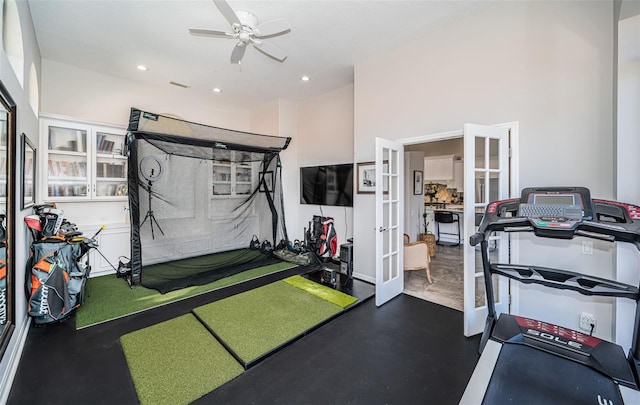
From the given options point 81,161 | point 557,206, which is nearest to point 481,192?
point 557,206

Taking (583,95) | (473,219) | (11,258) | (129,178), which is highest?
(583,95)

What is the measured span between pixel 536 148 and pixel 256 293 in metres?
3.44

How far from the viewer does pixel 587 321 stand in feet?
7.30

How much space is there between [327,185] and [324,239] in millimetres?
1121

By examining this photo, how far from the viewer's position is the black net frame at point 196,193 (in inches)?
131

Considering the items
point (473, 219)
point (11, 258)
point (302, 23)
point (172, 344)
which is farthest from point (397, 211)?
point (11, 258)

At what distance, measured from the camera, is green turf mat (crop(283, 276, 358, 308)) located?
→ 10.4ft

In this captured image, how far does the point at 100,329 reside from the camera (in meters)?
2.55

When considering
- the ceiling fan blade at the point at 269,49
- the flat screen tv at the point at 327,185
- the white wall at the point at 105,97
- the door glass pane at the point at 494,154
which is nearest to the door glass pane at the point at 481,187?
the door glass pane at the point at 494,154

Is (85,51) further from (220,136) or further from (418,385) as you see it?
(418,385)

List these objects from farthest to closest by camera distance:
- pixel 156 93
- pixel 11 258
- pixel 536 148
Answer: pixel 156 93
pixel 536 148
pixel 11 258

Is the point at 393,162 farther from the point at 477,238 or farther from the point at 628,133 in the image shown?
the point at 628,133

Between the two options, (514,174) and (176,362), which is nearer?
(176,362)

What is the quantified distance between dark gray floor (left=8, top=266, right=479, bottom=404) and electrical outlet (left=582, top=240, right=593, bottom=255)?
48.2 inches
